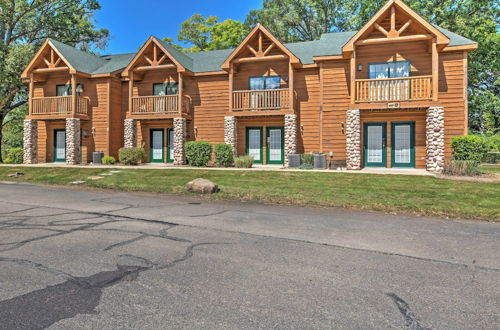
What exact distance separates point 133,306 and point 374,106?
16.5 m

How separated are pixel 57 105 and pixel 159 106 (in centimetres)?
772

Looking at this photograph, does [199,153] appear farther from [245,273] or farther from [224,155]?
[245,273]

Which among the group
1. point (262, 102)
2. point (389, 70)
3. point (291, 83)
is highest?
point (389, 70)

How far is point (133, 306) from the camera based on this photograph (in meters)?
3.16

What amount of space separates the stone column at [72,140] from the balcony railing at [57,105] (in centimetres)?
76

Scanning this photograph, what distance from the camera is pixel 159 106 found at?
71.1 feet

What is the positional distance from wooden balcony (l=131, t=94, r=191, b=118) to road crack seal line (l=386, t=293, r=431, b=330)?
1914 centimetres

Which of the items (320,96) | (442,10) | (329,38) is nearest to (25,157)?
(320,96)

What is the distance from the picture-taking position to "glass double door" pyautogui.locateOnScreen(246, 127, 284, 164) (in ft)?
67.7

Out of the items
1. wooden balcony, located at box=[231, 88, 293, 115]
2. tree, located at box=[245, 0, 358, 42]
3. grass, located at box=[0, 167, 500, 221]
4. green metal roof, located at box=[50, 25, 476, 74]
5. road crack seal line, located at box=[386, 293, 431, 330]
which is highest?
tree, located at box=[245, 0, 358, 42]

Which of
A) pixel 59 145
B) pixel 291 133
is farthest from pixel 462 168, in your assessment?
pixel 59 145

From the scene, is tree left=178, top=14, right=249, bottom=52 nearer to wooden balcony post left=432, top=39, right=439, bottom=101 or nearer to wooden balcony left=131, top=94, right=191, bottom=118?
wooden balcony left=131, top=94, right=191, bottom=118

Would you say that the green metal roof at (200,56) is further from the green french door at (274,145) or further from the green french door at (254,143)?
the green french door at (254,143)

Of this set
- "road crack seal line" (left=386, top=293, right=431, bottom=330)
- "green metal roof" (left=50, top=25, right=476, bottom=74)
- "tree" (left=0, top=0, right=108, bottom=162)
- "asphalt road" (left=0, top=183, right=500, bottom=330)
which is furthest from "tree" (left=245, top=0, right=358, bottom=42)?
"road crack seal line" (left=386, top=293, right=431, bottom=330)
